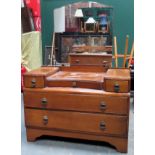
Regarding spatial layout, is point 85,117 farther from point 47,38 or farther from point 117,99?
point 47,38

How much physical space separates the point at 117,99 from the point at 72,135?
23.5 inches

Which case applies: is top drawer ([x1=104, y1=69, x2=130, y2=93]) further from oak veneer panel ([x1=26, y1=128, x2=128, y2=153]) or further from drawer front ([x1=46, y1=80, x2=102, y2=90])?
oak veneer panel ([x1=26, y1=128, x2=128, y2=153])

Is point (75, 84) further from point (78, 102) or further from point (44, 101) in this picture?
point (44, 101)

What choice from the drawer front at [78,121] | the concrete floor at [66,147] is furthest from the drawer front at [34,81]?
the concrete floor at [66,147]

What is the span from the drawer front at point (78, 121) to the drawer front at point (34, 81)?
260 mm

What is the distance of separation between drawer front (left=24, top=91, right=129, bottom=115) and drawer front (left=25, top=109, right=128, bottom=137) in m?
0.06

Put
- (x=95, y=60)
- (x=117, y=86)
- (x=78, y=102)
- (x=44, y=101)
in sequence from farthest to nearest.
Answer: (x=95, y=60), (x=44, y=101), (x=78, y=102), (x=117, y=86)

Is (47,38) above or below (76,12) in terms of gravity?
below

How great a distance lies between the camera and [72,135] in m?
2.24

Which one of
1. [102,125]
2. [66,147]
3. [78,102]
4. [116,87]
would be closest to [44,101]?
[78,102]

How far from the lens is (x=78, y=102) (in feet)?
7.03

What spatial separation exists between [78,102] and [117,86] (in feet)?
1.32
